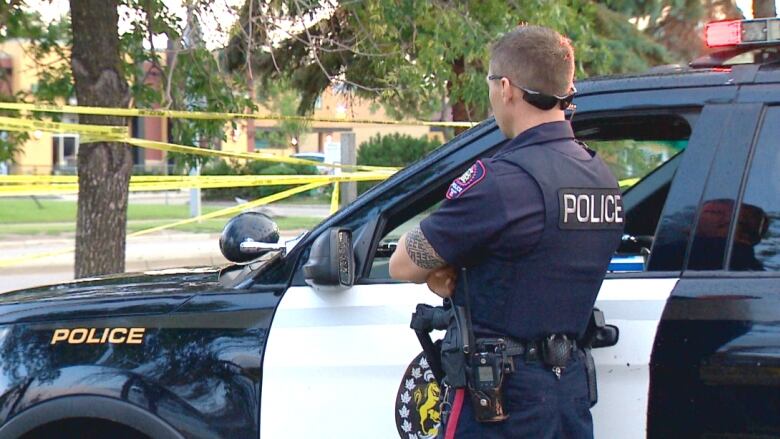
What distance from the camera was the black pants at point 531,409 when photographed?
2.27 m

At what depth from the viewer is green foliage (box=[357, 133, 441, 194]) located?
2445 cm

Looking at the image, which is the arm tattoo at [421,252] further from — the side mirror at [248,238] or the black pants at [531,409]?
the side mirror at [248,238]

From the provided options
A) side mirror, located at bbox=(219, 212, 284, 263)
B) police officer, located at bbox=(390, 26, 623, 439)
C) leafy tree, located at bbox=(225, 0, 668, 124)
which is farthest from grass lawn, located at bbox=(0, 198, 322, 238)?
police officer, located at bbox=(390, 26, 623, 439)

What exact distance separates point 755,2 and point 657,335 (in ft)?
15.7

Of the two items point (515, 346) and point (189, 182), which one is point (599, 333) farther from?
point (189, 182)

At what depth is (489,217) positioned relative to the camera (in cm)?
222

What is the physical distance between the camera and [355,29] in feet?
23.8

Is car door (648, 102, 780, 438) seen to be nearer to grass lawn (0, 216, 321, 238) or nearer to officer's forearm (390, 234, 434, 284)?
officer's forearm (390, 234, 434, 284)

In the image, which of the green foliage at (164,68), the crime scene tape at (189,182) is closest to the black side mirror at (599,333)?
the crime scene tape at (189,182)

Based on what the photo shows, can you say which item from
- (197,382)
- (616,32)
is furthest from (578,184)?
(616,32)

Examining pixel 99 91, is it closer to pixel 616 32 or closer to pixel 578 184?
pixel 578 184

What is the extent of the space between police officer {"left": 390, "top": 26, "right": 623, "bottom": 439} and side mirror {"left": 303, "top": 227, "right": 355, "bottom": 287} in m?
0.27

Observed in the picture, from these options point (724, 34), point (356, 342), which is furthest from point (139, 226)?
point (724, 34)

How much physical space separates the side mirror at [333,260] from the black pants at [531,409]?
1.56 feet
